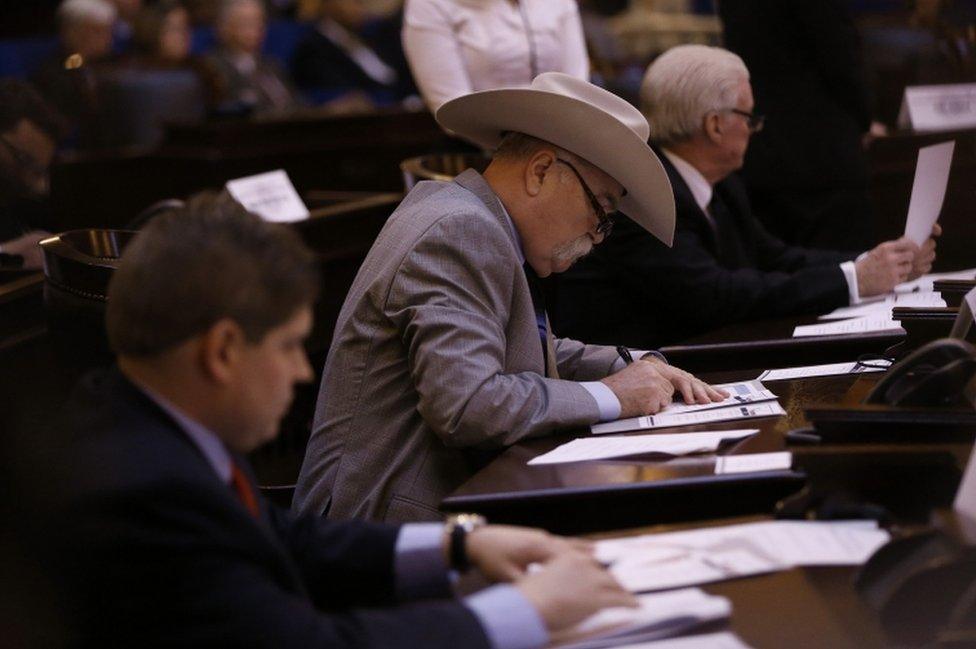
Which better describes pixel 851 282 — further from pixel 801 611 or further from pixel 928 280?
pixel 801 611

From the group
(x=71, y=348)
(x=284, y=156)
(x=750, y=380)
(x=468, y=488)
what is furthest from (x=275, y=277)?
(x=284, y=156)

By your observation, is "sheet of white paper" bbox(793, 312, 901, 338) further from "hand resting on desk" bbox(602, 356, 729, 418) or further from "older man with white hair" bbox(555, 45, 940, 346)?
"hand resting on desk" bbox(602, 356, 729, 418)

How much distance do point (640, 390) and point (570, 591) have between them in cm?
92

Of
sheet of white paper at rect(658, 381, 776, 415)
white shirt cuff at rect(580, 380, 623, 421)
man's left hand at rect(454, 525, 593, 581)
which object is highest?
man's left hand at rect(454, 525, 593, 581)

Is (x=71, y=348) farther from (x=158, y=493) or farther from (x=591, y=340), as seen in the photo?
(x=158, y=493)

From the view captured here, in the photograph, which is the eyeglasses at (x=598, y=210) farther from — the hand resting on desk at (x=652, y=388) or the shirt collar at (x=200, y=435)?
the shirt collar at (x=200, y=435)

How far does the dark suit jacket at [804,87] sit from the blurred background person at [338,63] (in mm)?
5946

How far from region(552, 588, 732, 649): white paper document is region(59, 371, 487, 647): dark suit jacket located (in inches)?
4.4

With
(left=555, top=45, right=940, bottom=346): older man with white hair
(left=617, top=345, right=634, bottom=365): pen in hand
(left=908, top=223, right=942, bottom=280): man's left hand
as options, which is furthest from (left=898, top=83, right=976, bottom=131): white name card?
(left=617, top=345, right=634, bottom=365): pen in hand

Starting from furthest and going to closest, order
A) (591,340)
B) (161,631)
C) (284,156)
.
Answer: (284,156), (591,340), (161,631)

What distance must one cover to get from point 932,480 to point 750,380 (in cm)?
82

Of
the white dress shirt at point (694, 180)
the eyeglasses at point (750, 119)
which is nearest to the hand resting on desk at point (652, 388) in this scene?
the white dress shirt at point (694, 180)

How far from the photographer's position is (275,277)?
1366 millimetres

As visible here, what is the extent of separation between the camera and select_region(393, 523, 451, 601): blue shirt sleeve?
62.1 inches
